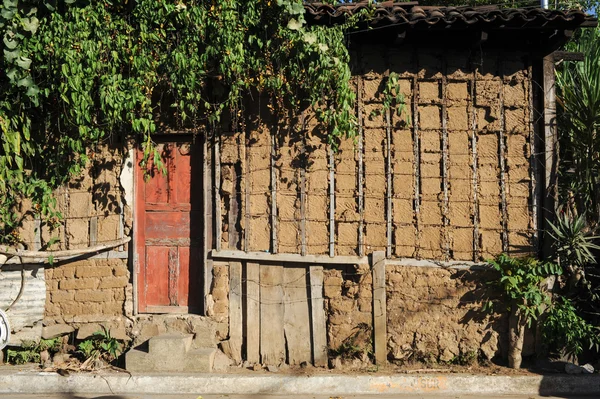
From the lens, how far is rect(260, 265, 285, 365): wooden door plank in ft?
22.6

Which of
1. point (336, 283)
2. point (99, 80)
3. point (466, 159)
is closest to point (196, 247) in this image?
point (336, 283)

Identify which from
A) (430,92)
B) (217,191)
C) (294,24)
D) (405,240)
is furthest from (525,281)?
(294,24)

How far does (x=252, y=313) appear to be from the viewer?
693 centimetres

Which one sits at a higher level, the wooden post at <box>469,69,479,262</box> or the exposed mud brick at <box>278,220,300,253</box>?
the wooden post at <box>469,69,479,262</box>

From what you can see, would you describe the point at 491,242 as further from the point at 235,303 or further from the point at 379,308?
the point at 235,303

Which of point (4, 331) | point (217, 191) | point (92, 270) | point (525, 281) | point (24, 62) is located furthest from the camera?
point (92, 270)

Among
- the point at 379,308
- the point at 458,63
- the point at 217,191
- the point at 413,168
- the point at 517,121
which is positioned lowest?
the point at 379,308

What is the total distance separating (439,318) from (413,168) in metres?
1.76

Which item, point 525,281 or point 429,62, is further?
point 429,62

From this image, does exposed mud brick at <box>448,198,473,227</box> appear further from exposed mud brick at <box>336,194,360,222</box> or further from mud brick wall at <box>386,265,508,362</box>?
exposed mud brick at <box>336,194,360,222</box>

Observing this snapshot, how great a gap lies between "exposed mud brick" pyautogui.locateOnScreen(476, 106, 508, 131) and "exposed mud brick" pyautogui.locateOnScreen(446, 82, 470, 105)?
10.1 inches

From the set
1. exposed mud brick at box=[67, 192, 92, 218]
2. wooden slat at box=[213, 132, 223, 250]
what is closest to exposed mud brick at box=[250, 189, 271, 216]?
wooden slat at box=[213, 132, 223, 250]

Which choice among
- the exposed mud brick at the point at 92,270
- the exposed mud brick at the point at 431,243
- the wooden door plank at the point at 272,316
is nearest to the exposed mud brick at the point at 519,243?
the exposed mud brick at the point at 431,243

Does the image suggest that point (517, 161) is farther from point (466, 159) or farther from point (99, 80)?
point (99, 80)
